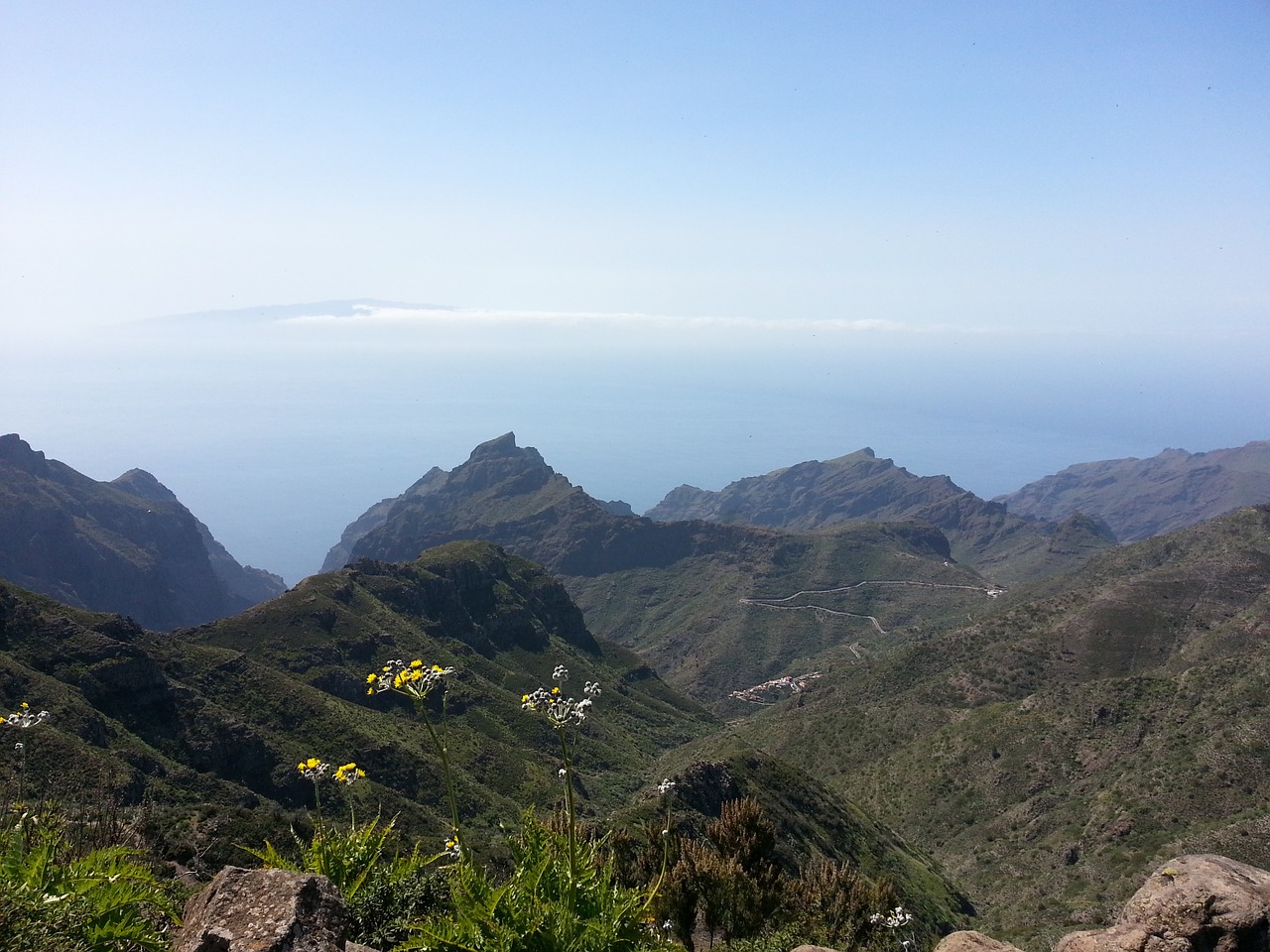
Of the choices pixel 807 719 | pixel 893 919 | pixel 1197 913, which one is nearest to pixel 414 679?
pixel 893 919

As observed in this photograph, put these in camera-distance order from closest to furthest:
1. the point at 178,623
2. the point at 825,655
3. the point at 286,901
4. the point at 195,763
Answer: the point at 286,901 → the point at 195,763 → the point at 825,655 → the point at 178,623

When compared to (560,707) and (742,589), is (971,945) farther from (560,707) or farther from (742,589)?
(742,589)

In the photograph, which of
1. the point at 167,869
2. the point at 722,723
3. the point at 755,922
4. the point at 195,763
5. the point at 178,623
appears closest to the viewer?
the point at 755,922

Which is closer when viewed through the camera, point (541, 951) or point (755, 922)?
point (541, 951)

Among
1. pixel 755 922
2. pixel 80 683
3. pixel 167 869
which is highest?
pixel 755 922

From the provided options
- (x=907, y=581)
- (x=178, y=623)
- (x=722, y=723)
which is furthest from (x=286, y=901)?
(x=178, y=623)

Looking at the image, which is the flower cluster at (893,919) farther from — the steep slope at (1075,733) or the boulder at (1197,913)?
the steep slope at (1075,733)

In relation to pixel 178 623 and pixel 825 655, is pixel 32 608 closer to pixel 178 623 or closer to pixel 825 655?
pixel 825 655

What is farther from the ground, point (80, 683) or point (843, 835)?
point (80, 683)
